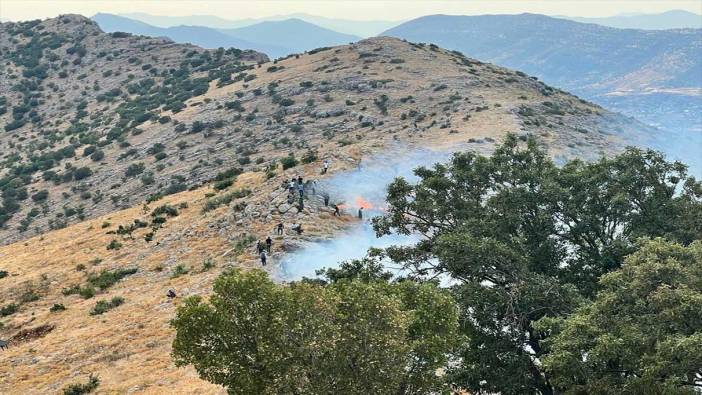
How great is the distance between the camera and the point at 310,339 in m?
12.2

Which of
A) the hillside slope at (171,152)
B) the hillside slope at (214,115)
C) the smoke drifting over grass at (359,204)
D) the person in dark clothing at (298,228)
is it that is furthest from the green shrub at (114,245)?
the hillside slope at (214,115)

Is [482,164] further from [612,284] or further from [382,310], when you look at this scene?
[382,310]

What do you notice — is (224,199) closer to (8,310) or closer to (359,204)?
(359,204)

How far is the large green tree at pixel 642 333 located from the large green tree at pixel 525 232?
8.12ft

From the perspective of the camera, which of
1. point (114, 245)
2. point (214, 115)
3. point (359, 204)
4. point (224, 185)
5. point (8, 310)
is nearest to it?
point (8, 310)

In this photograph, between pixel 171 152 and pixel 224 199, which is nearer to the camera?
pixel 224 199

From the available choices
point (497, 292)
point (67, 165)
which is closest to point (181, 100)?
point (67, 165)

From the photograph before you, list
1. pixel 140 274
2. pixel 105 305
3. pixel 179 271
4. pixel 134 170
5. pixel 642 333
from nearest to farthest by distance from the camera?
pixel 642 333 → pixel 105 305 → pixel 179 271 → pixel 140 274 → pixel 134 170

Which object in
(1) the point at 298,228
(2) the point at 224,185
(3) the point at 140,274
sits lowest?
(3) the point at 140,274

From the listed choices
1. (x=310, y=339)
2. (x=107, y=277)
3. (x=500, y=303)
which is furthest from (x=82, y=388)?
(x=500, y=303)

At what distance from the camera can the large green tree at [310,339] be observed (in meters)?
12.1

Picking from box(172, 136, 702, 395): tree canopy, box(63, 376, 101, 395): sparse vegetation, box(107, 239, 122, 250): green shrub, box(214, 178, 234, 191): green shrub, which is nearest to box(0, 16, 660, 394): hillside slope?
box(107, 239, 122, 250): green shrub

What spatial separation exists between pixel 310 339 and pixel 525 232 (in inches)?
518

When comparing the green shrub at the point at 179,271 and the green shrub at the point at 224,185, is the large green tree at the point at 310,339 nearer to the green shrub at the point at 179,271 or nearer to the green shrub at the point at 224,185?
the green shrub at the point at 179,271
